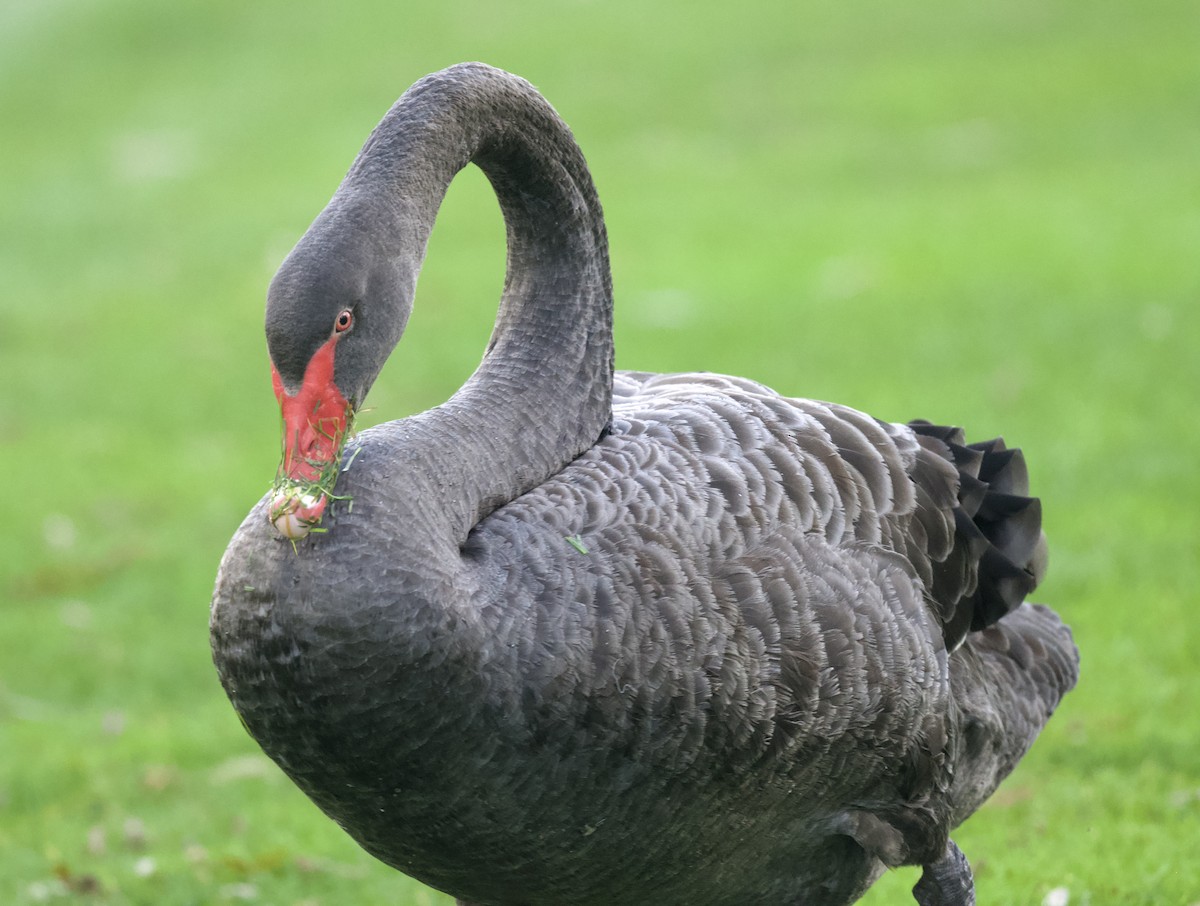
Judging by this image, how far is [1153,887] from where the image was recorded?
464 cm

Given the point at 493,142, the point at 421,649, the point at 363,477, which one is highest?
the point at 493,142

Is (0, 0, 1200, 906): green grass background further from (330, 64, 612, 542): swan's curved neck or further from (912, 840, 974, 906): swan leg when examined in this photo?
(330, 64, 612, 542): swan's curved neck

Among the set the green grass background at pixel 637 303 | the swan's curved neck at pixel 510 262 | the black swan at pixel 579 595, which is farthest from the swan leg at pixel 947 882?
the swan's curved neck at pixel 510 262

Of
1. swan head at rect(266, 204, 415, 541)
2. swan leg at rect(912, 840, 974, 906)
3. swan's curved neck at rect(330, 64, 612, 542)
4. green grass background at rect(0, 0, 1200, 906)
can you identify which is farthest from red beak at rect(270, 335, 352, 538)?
green grass background at rect(0, 0, 1200, 906)

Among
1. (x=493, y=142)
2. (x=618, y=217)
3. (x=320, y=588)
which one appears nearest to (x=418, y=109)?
(x=493, y=142)

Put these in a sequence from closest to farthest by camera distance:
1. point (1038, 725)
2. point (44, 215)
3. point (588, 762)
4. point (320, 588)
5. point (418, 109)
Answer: point (320, 588)
point (588, 762)
point (418, 109)
point (1038, 725)
point (44, 215)

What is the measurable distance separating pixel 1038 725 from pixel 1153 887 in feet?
2.18

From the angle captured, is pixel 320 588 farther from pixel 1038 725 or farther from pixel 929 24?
pixel 929 24

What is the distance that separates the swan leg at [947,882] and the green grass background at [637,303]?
763 millimetres

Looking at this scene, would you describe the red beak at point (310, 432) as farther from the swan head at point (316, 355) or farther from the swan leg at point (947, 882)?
the swan leg at point (947, 882)

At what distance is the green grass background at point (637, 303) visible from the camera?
5.87m

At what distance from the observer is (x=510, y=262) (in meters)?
3.98

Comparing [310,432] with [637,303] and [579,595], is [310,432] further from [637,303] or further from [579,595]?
[637,303]

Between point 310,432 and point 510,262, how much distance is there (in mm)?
1118
